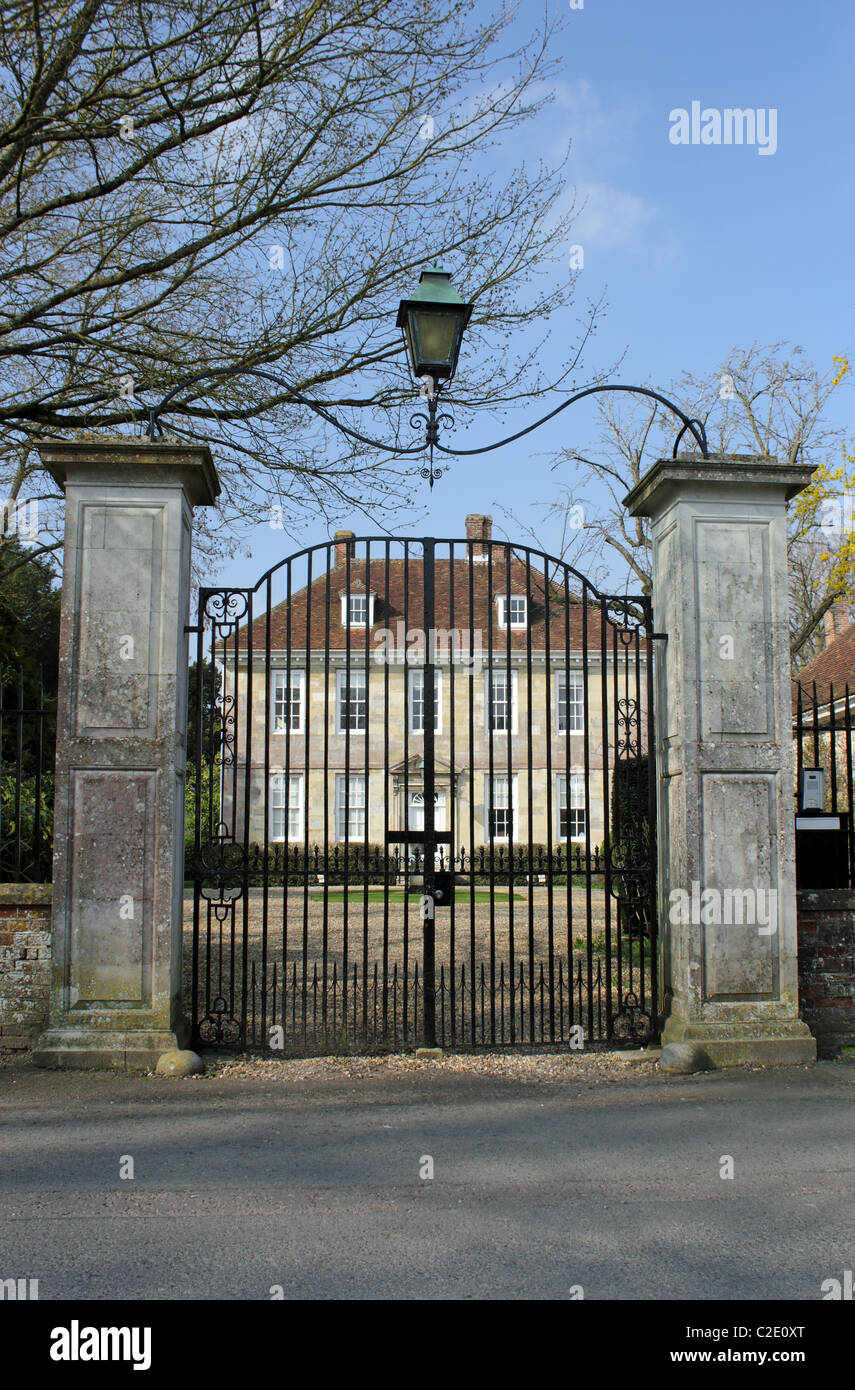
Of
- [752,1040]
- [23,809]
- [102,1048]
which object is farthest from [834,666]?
→ [102,1048]

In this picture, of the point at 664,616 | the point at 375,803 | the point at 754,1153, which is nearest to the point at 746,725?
the point at 664,616

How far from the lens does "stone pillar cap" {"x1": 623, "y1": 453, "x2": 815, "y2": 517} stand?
22.3 feet

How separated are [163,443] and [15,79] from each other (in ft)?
12.2

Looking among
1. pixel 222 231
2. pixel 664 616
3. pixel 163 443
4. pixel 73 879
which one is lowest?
pixel 73 879

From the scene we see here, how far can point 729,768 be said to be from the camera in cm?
667

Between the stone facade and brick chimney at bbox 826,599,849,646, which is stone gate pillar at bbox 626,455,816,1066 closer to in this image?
the stone facade

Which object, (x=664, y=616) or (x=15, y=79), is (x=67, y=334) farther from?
(x=664, y=616)

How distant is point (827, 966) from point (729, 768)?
4.95ft

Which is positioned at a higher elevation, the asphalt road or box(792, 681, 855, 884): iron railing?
box(792, 681, 855, 884): iron railing

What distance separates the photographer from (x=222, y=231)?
8969mm

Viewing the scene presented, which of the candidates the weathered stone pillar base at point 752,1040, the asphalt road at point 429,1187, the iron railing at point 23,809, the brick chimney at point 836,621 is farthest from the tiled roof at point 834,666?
the asphalt road at point 429,1187

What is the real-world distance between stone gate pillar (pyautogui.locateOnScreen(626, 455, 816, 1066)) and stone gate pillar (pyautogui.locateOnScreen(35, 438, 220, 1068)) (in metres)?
3.08

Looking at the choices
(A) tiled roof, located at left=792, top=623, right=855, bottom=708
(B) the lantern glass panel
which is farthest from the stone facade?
(B) the lantern glass panel

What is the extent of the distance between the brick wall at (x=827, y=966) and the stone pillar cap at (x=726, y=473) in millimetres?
2650
